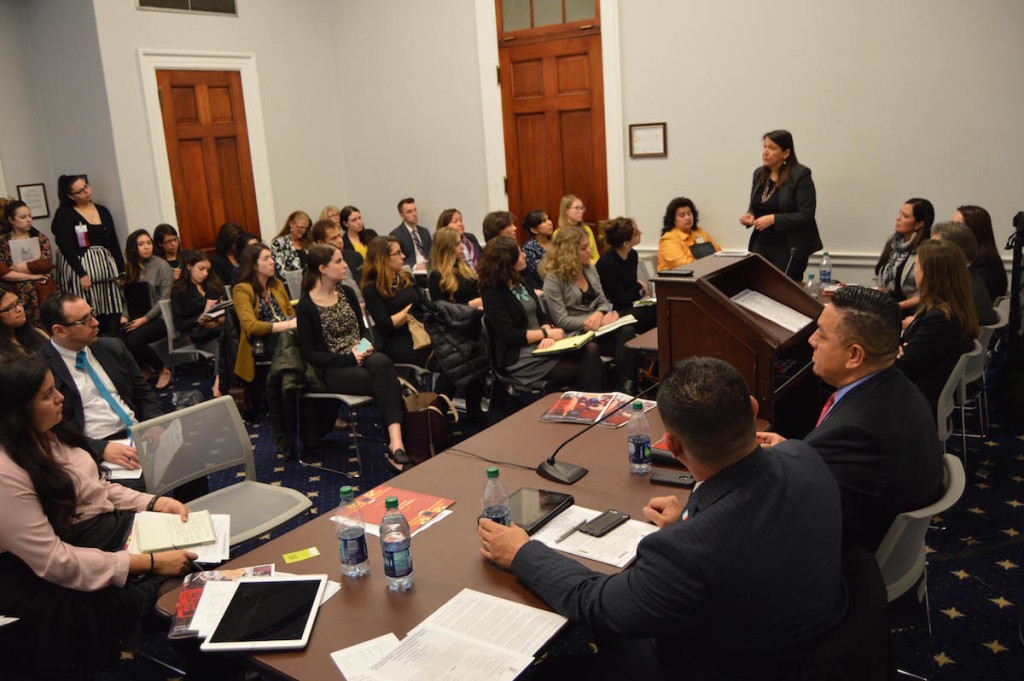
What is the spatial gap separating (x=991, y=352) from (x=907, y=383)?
3.35 meters

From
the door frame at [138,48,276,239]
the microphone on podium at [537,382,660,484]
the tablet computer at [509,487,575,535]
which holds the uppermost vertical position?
the door frame at [138,48,276,239]

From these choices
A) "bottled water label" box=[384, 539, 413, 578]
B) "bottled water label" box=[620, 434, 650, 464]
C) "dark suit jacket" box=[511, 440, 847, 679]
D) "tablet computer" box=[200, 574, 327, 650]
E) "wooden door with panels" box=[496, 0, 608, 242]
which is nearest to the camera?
"dark suit jacket" box=[511, 440, 847, 679]

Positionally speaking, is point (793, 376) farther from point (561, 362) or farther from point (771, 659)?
point (771, 659)

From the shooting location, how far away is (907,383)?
97.9 inches

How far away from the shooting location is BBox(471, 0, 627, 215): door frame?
772 centimetres

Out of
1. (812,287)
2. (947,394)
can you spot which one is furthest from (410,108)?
(947,394)

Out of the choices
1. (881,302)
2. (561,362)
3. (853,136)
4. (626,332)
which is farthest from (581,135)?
(881,302)

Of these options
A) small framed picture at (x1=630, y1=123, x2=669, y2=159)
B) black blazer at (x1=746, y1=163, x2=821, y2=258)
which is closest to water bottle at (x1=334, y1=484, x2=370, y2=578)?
black blazer at (x1=746, y1=163, x2=821, y2=258)

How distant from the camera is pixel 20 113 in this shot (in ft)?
27.1

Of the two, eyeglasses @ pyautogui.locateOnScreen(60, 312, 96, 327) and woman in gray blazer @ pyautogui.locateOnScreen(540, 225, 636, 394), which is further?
woman in gray blazer @ pyautogui.locateOnScreen(540, 225, 636, 394)

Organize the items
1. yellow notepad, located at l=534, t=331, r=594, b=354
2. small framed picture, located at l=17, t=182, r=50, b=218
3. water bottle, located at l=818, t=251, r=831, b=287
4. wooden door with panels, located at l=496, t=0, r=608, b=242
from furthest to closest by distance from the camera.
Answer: small framed picture, located at l=17, t=182, r=50, b=218
wooden door with panels, located at l=496, t=0, r=608, b=242
water bottle, located at l=818, t=251, r=831, b=287
yellow notepad, located at l=534, t=331, r=594, b=354

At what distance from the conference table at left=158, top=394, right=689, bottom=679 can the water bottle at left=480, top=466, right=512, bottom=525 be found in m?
0.08

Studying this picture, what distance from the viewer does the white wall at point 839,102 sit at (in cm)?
628

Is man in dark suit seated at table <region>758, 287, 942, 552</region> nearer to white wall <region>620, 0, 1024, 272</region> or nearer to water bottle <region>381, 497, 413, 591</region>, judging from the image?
water bottle <region>381, 497, 413, 591</region>
